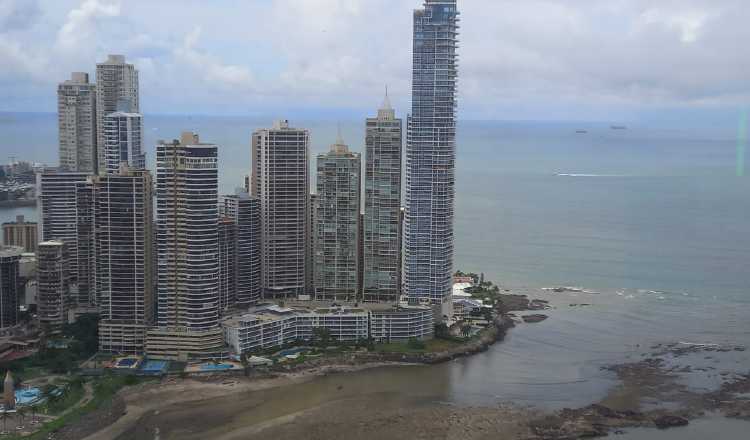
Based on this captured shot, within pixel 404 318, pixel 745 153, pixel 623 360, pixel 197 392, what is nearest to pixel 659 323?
pixel 623 360

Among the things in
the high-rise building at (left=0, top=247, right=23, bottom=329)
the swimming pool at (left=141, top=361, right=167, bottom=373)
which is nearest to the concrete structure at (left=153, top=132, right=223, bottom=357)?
the swimming pool at (left=141, top=361, right=167, bottom=373)

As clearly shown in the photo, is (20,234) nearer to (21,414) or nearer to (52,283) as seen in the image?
(52,283)

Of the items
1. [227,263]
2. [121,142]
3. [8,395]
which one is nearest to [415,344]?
[227,263]

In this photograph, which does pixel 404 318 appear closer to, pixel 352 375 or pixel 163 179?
pixel 352 375

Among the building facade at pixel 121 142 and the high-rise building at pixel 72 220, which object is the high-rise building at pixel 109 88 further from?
the high-rise building at pixel 72 220

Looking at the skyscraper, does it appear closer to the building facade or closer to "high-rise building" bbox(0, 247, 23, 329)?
"high-rise building" bbox(0, 247, 23, 329)

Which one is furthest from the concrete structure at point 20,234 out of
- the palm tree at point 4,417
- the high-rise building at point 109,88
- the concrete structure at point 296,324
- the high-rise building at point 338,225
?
the palm tree at point 4,417
